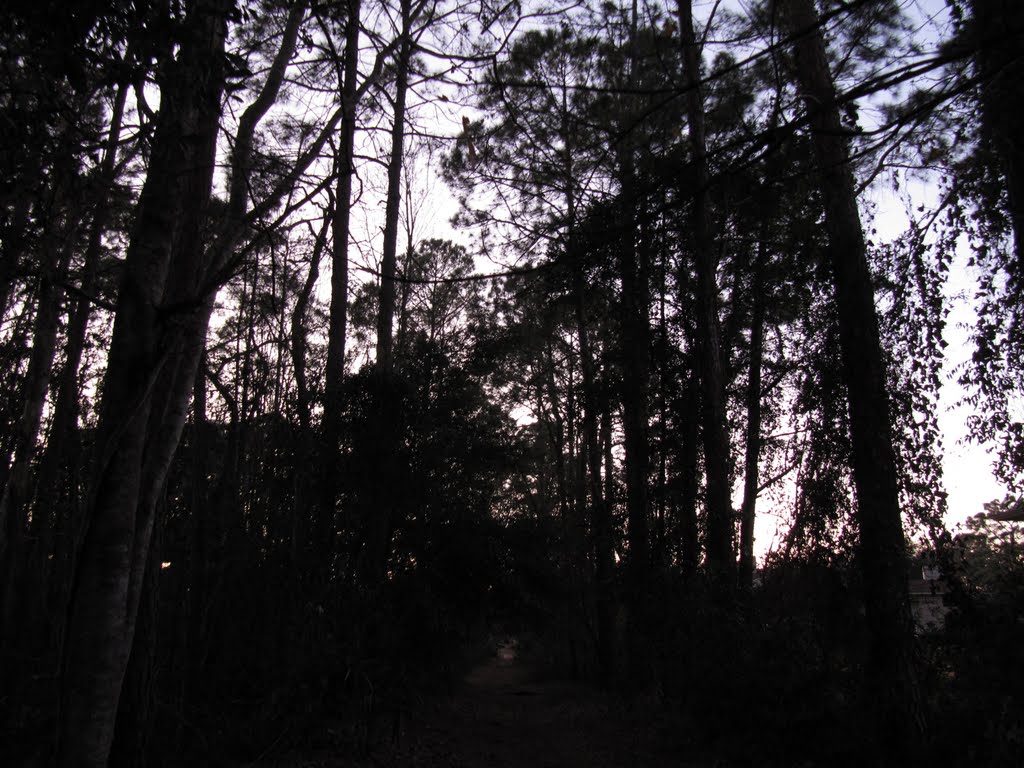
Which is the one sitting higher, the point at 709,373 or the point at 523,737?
the point at 709,373

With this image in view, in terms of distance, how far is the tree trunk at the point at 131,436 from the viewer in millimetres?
2775

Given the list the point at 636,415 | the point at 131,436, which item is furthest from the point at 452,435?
the point at 131,436

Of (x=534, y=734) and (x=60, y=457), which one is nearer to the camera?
(x=60, y=457)

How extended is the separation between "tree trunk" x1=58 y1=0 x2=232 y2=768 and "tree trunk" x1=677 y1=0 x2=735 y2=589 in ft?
19.6

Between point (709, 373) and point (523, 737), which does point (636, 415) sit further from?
point (523, 737)

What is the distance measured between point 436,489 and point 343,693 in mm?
3244

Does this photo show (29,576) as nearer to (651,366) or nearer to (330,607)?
(330,607)

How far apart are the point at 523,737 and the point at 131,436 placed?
8101 mm

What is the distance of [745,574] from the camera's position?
869cm

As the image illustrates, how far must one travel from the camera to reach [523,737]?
31.0 feet

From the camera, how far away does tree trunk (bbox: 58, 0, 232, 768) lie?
2775mm

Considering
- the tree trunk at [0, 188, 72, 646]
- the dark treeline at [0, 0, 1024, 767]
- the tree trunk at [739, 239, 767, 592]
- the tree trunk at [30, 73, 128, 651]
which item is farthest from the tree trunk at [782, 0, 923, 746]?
the tree trunk at [30, 73, 128, 651]

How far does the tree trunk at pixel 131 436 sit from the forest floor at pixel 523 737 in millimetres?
3912

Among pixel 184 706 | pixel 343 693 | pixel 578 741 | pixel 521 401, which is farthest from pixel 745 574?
pixel 521 401
